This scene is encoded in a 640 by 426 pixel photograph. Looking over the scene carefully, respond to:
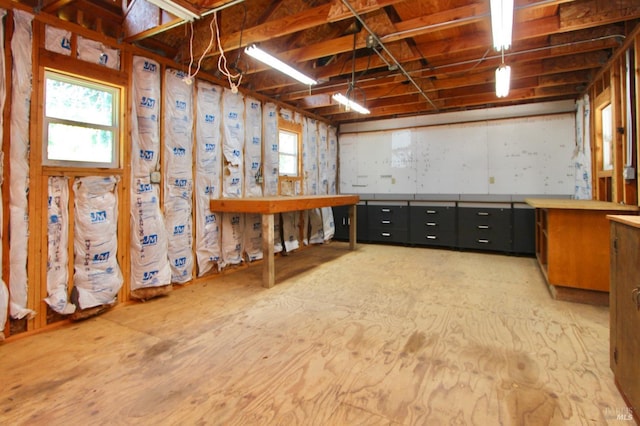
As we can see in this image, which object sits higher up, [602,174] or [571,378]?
[602,174]

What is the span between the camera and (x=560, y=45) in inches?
127

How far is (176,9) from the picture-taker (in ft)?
7.42

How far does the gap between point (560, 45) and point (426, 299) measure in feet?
9.48

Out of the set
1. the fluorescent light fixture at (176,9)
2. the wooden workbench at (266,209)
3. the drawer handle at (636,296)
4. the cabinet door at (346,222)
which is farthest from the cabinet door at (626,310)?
the cabinet door at (346,222)

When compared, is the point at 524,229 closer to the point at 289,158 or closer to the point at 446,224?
the point at 446,224

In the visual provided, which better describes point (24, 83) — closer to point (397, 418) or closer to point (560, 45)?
point (397, 418)

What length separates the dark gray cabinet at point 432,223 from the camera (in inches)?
214

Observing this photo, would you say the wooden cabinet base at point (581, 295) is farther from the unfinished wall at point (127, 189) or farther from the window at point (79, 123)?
the window at point (79, 123)

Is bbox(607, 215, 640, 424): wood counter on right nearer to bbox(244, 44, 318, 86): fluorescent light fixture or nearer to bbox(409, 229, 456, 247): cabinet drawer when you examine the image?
bbox(244, 44, 318, 86): fluorescent light fixture

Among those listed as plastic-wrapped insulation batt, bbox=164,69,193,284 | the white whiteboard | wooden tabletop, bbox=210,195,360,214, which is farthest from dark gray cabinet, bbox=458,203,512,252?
plastic-wrapped insulation batt, bbox=164,69,193,284

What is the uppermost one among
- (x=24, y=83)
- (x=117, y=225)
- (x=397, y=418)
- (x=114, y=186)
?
(x=24, y=83)

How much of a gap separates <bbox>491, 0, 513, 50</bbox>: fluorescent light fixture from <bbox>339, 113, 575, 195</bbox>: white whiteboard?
3.37 metres

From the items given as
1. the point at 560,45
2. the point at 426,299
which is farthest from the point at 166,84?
the point at 560,45

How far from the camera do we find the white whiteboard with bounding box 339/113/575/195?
17.1 ft
